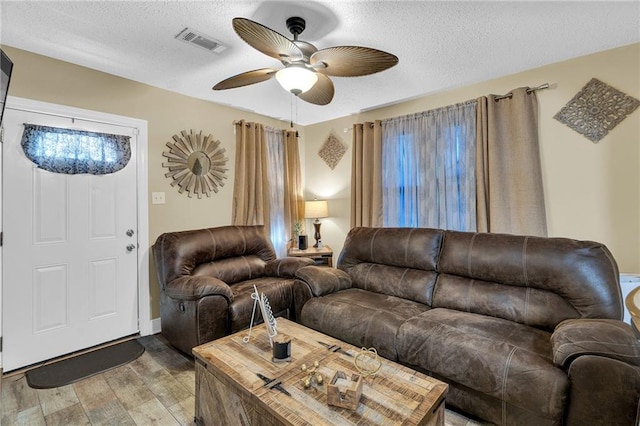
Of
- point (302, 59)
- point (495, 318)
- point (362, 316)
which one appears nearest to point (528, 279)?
point (495, 318)

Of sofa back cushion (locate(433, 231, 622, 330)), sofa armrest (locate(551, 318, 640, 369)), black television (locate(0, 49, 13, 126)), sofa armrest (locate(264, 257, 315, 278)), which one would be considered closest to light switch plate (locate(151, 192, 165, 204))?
sofa armrest (locate(264, 257, 315, 278))

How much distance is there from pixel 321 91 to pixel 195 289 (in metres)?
1.82

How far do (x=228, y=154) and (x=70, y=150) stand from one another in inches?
59.8

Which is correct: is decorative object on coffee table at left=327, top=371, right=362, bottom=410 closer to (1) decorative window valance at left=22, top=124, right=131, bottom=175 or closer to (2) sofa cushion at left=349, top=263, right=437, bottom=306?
(2) sofa cushion at left=349, top=263, right=437, bottom=306

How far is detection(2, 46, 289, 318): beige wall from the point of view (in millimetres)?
2400

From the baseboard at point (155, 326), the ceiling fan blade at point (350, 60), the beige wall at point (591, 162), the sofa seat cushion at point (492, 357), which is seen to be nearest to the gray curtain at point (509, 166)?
the beige wall at point (591, 162)

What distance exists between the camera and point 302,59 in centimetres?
191

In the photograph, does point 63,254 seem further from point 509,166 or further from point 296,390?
point 509,166

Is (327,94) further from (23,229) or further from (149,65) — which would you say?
(23,229)

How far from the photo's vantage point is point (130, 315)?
290 cm

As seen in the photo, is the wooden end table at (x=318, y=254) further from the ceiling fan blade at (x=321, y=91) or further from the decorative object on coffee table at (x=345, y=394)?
the decorative object on coffee table at (x=345, y=394)

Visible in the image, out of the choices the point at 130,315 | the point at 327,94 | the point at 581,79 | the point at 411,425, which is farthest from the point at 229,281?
the point at 581,79

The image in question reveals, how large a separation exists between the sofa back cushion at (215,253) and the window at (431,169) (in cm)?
161

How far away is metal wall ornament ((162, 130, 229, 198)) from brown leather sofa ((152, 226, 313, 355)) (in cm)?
61
